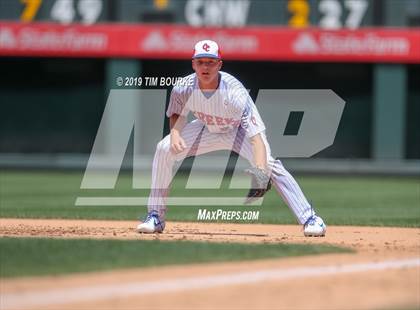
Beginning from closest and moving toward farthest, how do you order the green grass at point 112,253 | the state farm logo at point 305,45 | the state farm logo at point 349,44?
1. the green grass at point 112,253
2. the state farm logo at point 349,44
3. the state farm logo at point 305,45

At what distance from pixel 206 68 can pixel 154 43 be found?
605 inches

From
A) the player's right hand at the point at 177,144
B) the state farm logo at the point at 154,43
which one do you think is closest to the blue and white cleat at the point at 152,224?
the player's right hand at the point at 177,144

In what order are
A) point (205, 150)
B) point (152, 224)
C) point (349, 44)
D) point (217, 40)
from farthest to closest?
point (349, 44)
point (217, 40)
point (205, 150)
point (152, 224)

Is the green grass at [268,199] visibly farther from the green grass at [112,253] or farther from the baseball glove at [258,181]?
the green grass at [112,253]

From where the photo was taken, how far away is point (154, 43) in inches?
960

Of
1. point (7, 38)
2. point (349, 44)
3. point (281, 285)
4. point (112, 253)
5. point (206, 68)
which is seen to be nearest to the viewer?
point (281, 285)

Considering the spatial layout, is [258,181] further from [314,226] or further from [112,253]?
[112,253]

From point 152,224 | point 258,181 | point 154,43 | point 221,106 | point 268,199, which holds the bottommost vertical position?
point 152,224

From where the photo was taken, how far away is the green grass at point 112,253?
6945mm

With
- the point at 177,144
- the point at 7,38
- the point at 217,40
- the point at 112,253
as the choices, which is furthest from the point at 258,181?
the point at 7,38

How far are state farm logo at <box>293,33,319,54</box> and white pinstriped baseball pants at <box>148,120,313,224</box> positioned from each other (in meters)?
14.5

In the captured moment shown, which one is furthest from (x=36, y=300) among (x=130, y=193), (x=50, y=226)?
(x=130, y=193)

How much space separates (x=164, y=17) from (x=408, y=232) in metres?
14.5

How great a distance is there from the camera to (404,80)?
24391 millimetres
